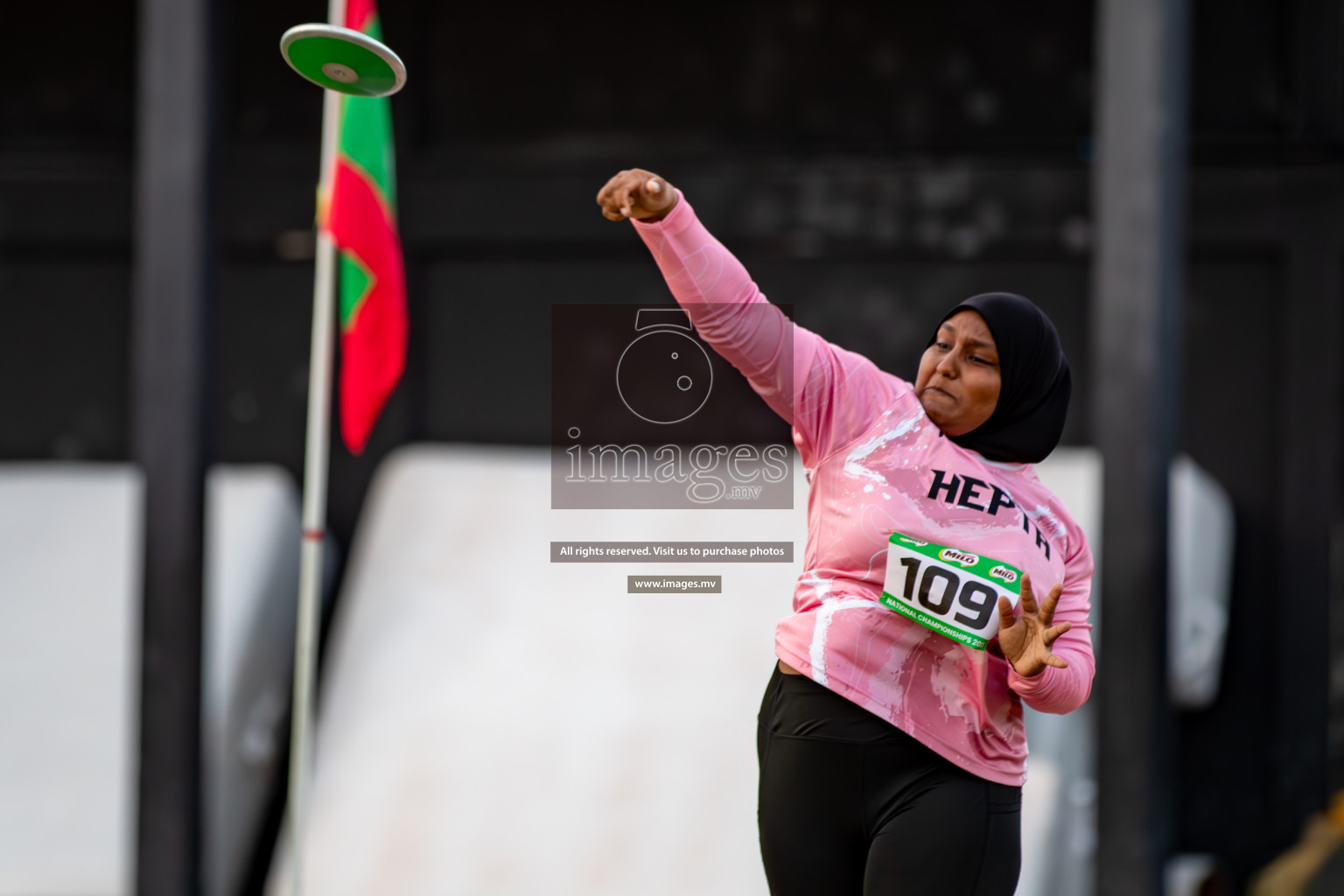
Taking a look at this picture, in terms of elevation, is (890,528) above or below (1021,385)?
below

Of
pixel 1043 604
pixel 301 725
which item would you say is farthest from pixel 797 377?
pixel 301 725

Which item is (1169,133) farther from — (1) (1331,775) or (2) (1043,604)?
(1) (1331,775)

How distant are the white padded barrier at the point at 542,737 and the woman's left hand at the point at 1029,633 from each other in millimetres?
1576

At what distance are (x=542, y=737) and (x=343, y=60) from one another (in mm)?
1941

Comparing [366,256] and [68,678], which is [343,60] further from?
[68,678]

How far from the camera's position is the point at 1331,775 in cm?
331

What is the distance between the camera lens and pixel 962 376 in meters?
1.06

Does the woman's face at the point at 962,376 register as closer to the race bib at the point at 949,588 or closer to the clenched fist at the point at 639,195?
the race bib at the point at 949,588

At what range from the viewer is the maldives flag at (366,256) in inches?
81.1

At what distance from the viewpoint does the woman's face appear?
1.05 metres

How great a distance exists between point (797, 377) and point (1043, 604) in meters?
0.30

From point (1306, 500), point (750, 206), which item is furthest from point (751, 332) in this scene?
point (1306, 500)

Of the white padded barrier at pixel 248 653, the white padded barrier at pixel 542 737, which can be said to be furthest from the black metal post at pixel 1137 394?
the white padded barrier at pixel 248 653

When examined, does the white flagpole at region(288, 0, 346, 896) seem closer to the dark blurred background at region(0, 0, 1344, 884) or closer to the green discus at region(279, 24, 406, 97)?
the green discus at region(279, 24, 406, 97)
